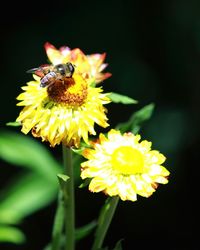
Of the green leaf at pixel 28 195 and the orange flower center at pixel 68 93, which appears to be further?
the green leaf at pixel 28 195

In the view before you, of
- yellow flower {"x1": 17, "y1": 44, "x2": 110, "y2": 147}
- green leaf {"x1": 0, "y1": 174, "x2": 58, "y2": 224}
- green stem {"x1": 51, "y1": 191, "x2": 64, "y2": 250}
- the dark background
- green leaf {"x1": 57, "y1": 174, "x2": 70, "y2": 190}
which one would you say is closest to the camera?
green leaf {"x1": 57, "y1": 174, "x2": 70, "y2": 190}

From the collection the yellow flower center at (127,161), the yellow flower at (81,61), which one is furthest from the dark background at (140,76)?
the yellow flower center at (127,161)

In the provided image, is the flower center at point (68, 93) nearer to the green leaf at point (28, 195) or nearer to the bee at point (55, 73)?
the bee at point (55, 73)

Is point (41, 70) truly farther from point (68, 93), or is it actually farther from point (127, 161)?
point (127, 161)

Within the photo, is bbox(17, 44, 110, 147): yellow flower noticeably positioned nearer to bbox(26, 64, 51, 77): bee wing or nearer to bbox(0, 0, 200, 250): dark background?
bbox(26, 64, 51, 77): bee wing

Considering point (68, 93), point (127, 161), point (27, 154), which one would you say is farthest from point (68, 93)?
point (27, 154)

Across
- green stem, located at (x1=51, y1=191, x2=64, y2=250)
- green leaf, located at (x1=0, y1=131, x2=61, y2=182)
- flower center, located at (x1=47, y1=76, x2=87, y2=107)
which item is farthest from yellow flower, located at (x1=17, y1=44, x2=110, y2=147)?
green leaf, located at (x1=0, y1=131, x2=61, y2=182)

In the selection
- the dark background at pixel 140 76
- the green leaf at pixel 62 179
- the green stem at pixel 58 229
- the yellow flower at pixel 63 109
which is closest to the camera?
the green leaf at pixel 62 179
